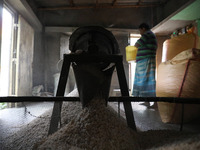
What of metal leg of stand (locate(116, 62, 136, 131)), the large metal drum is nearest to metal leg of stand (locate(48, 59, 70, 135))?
the large metal drum

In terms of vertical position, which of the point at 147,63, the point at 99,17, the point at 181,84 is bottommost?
the point at 181,84

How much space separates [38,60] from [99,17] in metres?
2.33

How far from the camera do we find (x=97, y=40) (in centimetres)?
105

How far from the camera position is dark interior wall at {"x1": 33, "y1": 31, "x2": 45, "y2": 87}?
3773mm

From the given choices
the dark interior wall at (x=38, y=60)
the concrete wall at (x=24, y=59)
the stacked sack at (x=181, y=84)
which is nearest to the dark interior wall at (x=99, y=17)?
the dark interior wall at (x=38, y=60)

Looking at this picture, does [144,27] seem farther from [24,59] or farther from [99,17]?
[24,59]

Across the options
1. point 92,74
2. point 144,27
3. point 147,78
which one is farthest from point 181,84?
point 144,27

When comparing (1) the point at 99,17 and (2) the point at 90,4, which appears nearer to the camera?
(2) the point at 90,4

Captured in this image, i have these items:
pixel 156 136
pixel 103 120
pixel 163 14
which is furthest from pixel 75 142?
pixel 163 14

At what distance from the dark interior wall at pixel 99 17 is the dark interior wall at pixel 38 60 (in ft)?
1.75

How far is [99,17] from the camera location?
13.6ft

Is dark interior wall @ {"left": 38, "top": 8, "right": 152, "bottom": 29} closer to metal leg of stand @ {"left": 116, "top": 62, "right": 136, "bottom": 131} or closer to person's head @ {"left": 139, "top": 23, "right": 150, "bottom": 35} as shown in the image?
person's head @ {"left": 139, "top": 23, "right": 150, "bottom": 35}

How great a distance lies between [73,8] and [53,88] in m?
2.52

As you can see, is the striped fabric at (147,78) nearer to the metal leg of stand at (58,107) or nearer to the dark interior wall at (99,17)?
the metal leg of stand at (58,107)
